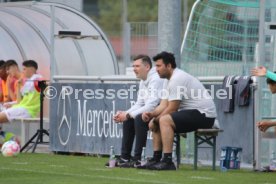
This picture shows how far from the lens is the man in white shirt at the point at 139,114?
1625 cm

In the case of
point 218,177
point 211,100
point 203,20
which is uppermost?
point 203,20

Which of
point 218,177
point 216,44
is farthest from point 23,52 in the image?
point 218,177

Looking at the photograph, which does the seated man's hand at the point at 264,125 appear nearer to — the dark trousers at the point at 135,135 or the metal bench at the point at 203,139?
the metal bench at the point at 203,139

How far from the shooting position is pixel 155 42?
71.1 ft

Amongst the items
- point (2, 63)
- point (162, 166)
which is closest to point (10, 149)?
point (162, 166)

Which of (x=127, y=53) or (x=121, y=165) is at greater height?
(x=127, y=53)

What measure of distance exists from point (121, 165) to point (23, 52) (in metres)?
7.48

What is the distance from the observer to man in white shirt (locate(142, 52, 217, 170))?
15.6 m

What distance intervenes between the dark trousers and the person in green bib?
4.01 metres

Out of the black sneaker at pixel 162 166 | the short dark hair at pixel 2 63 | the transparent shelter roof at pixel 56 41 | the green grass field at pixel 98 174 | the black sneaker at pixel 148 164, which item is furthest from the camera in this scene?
the transparent shelter roof at pixel 56 41

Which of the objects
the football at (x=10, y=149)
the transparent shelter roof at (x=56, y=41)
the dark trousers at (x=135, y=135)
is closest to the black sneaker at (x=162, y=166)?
the dark trousers at (x=135, y=135)

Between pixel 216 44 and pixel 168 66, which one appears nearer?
pixel 168 66

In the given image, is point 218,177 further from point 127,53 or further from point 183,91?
point 127,53

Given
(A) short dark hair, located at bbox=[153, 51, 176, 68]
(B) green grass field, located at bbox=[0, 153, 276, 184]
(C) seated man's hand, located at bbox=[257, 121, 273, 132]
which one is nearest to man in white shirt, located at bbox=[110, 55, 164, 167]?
(B) green grass field, located at bbox=[0, 153, 276, 184]
